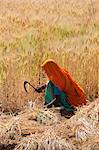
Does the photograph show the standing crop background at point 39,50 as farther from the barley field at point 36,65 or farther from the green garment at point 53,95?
the green garment at point 53,95

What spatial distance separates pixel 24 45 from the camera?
7391mm

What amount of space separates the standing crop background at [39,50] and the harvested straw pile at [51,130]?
578 mm

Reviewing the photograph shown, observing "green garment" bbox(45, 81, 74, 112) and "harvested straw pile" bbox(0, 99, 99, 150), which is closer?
"harvested straw pile" bbox(0, 99, 99, 150)

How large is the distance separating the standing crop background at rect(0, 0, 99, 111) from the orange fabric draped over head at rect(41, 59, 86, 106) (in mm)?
394

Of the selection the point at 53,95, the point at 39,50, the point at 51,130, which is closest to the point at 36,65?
the point at 39,50

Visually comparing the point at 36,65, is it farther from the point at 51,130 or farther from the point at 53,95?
the point at 51,130

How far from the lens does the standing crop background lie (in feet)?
16.6

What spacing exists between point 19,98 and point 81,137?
3.75 ft

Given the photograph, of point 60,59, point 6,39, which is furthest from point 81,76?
point 6,39

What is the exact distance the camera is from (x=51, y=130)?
4020 millimetres

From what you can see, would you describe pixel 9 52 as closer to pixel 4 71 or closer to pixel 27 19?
pixel 4 71

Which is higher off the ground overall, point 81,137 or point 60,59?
point 60,59

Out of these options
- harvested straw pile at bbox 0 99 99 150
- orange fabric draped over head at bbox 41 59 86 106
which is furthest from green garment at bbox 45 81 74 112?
harvested straw pile at bbox 0 99 99 150

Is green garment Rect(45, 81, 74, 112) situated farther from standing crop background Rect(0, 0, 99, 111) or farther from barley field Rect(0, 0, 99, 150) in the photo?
standing crop background Rect(0, 0, 99, 111)
